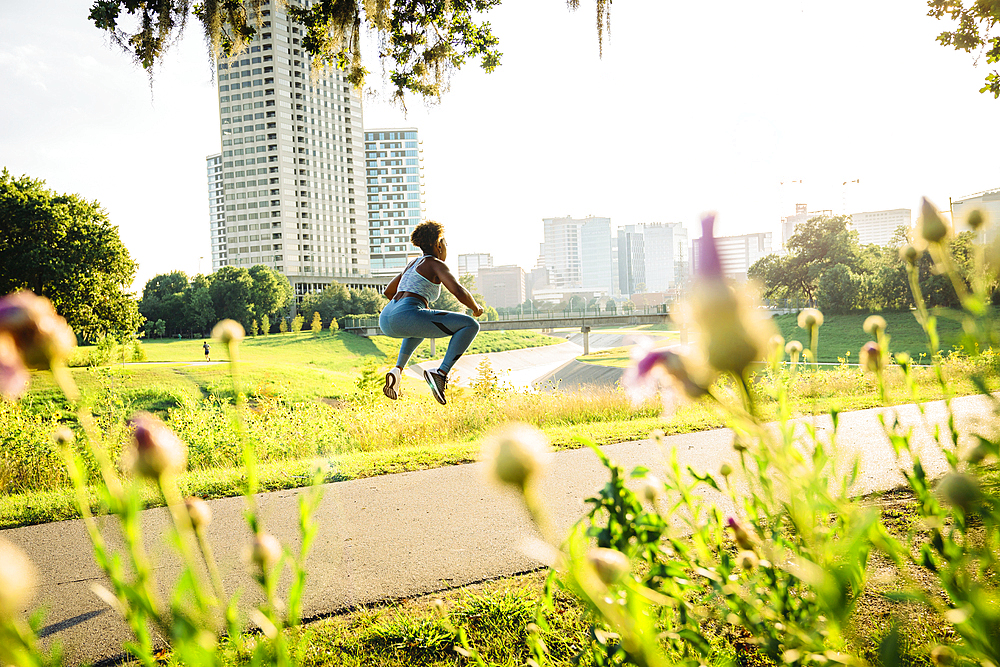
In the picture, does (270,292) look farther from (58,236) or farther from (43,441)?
(43,441)

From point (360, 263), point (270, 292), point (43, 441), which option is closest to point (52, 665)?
point (43, 441)

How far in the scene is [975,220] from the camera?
117cm

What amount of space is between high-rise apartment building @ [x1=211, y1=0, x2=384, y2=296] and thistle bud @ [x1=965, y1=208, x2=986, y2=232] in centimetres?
7509

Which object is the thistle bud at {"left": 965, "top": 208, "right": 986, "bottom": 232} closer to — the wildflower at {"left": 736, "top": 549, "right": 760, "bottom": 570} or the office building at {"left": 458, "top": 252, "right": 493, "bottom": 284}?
the wildflower at {"left": 736, "top": 549, "right": 760, "bottom": 570}

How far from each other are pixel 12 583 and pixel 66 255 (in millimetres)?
21358

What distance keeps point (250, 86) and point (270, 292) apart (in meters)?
42.0

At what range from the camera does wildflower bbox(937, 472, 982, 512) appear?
2.23ft

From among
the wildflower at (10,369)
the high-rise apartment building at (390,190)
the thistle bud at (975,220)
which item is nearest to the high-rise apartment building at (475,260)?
the high-rise apartment building at (390,190)

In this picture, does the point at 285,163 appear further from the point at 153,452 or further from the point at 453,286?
the point at 153,452

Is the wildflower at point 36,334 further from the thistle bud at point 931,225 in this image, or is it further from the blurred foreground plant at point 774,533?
the thistle bud at point 931,225

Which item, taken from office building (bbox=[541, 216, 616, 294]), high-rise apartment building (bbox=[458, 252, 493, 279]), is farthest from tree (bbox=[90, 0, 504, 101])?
office building (bbox=[541, 216, 616, 294])

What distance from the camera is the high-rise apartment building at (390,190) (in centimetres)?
11081

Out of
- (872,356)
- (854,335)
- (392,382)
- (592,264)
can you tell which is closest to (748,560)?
(872,356)

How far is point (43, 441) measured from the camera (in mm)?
6074
